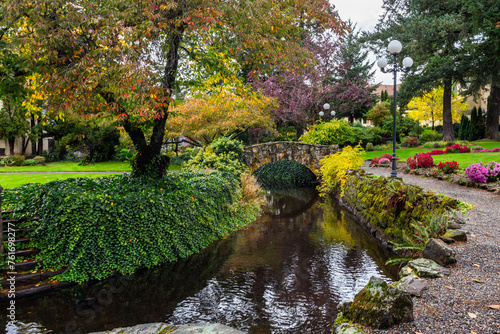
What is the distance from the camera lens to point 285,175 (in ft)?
72.4

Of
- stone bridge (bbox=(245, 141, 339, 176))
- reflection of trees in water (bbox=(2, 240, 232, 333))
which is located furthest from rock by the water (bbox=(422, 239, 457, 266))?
stone bridge (bbox=(245, 141, 339, 176))

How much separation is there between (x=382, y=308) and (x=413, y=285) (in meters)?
1.07

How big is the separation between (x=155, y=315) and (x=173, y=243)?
86.8 inches

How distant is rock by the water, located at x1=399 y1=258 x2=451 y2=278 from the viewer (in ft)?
14.2

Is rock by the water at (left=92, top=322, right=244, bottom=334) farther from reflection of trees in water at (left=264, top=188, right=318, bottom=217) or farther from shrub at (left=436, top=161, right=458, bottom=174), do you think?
shrub at (left=436, top=161, right=458, bottom=174)

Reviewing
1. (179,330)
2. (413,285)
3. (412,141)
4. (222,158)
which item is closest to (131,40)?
(179,330)

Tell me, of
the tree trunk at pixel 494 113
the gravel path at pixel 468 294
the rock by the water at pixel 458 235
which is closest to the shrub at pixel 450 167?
the gravel path at pixel 468 294

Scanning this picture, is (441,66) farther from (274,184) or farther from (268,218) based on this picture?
(268,218)

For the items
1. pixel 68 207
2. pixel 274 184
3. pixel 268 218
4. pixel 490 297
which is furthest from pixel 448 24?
pixel 68 207

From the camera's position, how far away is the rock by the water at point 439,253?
4.62 meters

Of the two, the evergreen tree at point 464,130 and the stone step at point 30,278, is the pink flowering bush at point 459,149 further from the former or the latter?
the stone step at point 30,278

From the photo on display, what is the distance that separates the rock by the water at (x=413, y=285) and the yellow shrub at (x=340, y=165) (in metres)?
9.39

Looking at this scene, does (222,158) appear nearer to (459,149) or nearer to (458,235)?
(458,235)

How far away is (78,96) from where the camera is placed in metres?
5.41
